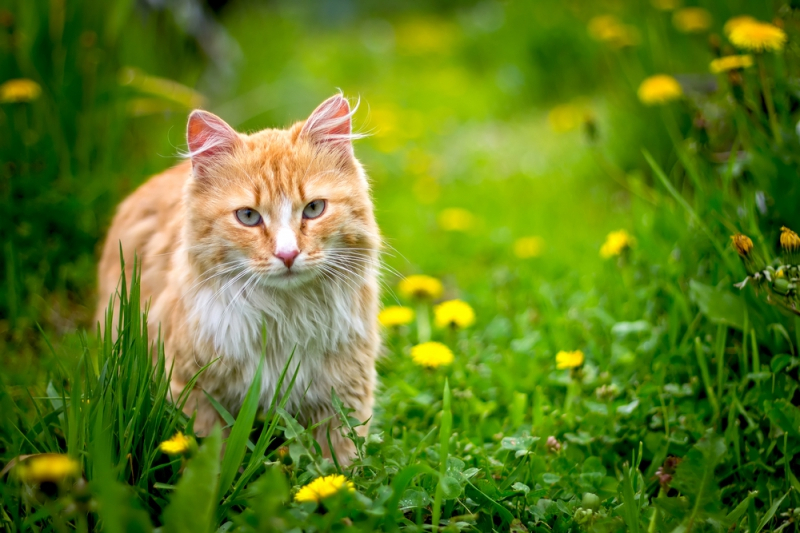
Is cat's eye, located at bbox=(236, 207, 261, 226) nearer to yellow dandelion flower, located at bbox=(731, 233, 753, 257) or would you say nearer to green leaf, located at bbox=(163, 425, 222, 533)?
green leaf, located at bbox=(163, 425, 222, 533)

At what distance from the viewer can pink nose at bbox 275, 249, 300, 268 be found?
1.55m

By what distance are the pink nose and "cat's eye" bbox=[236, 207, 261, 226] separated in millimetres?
170

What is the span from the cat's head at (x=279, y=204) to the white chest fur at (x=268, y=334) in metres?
0.06

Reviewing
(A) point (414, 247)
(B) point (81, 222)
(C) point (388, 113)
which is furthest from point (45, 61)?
(C) point (388, 113)

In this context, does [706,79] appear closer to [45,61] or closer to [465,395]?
[465,395]

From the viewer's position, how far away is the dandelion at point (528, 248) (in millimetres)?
3092

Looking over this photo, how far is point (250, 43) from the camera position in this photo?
6.06 meters

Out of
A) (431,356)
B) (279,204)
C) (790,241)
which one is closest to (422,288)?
(431,356)

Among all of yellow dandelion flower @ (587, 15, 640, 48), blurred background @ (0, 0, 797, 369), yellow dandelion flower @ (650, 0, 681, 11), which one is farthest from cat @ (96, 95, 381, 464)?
yellow dandelion flower @ (650, 0, 681, 11)

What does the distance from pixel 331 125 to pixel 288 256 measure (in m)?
0.47

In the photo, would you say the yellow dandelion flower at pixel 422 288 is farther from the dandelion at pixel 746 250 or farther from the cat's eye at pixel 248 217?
the dandelion at pixel 746 250

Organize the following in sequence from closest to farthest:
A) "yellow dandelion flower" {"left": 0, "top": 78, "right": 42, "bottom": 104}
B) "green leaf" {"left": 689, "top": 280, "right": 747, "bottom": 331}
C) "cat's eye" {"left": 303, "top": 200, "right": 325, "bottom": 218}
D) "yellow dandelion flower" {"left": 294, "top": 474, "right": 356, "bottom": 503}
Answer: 1. "yellow dandelion flower" {"left": 294, "top": 474, "right": 356, "bottom": 503}
2. "cat's eye" {"left": 303, "top": 200, "right": 325, "bottom": 218}
3. "green leaf" {"left": 689, "top": 280, "right": 747, "bottom": 331}
4. "yellow dandelion flower" {"left": 0, "top": 78, "right": 42, "bottom": 104}

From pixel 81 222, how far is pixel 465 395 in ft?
6.17

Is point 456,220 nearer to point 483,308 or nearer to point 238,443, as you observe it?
point 483,308
